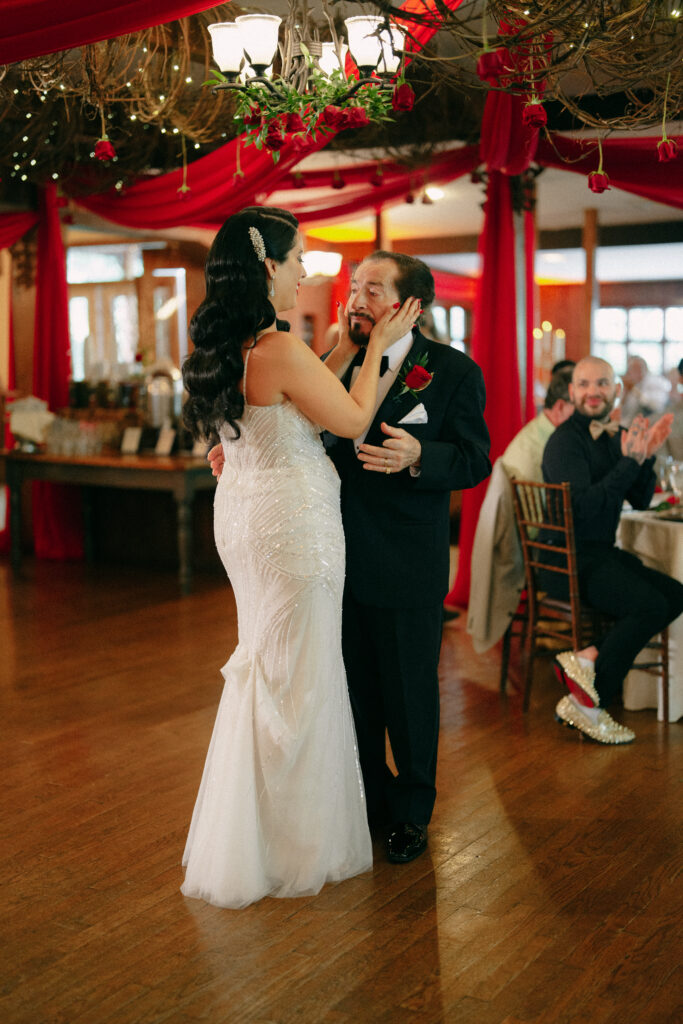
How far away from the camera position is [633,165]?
570 cm

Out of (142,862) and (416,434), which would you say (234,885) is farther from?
(416,434)

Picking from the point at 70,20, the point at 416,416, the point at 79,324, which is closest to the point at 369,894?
the point at 416,416

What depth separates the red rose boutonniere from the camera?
9.25ft

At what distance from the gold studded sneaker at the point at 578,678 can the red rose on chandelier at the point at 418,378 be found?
1706 millimetres

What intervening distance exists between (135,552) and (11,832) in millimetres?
4926

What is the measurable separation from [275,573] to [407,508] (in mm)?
432

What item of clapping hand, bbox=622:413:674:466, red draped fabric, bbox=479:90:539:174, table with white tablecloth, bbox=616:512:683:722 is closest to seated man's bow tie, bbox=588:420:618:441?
clapping hand, bbox=622:413:674:466

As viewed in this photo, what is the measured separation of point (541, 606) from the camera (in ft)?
15.0

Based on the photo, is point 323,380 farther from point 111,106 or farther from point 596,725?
point 111,106

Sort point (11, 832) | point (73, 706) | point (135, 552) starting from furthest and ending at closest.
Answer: point (135, 552) < point (73, 706) < point (11, 832)

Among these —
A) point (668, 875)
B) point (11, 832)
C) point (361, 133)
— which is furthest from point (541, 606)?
point (361, 133)

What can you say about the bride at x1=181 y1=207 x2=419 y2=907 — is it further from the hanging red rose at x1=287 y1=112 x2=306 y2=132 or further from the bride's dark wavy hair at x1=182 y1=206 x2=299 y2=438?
the hanging red rose at x1=287 y1=112 x2=306 y2=132

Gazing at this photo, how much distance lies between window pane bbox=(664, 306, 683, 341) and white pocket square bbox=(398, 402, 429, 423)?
14178mm

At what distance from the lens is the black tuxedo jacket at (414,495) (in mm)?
2945
